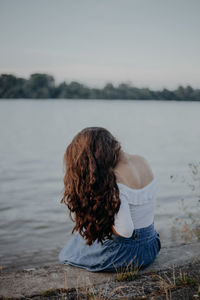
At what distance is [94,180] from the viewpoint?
2.64 m

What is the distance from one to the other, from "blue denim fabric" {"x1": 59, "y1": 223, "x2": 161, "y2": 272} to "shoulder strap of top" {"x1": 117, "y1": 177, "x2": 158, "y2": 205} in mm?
298

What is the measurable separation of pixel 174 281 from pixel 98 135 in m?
1.23

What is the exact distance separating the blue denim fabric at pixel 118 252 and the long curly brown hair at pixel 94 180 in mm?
164

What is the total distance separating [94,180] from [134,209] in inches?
18.3

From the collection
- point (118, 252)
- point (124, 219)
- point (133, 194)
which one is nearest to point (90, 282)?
point (118, 252)

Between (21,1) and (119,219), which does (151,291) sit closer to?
(119,219)

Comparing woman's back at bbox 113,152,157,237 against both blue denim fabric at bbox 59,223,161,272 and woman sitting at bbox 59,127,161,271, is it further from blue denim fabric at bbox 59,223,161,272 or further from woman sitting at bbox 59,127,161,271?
blue denim fabric at bbox 59,223,161,272

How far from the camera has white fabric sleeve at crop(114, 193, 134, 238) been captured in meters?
2.66

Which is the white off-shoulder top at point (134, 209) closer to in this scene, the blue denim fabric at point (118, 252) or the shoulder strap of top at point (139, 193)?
the shoulder strap of top at point (139, 193)

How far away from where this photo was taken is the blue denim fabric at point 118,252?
9.52 feet

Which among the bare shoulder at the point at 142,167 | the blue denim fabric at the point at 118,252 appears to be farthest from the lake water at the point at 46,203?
the blue denim fabric at the point at 118,252

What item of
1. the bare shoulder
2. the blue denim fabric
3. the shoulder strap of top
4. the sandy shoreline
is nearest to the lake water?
the bare shoulder

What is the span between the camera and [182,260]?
126 inches

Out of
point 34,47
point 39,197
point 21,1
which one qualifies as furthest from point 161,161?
point 34,47
